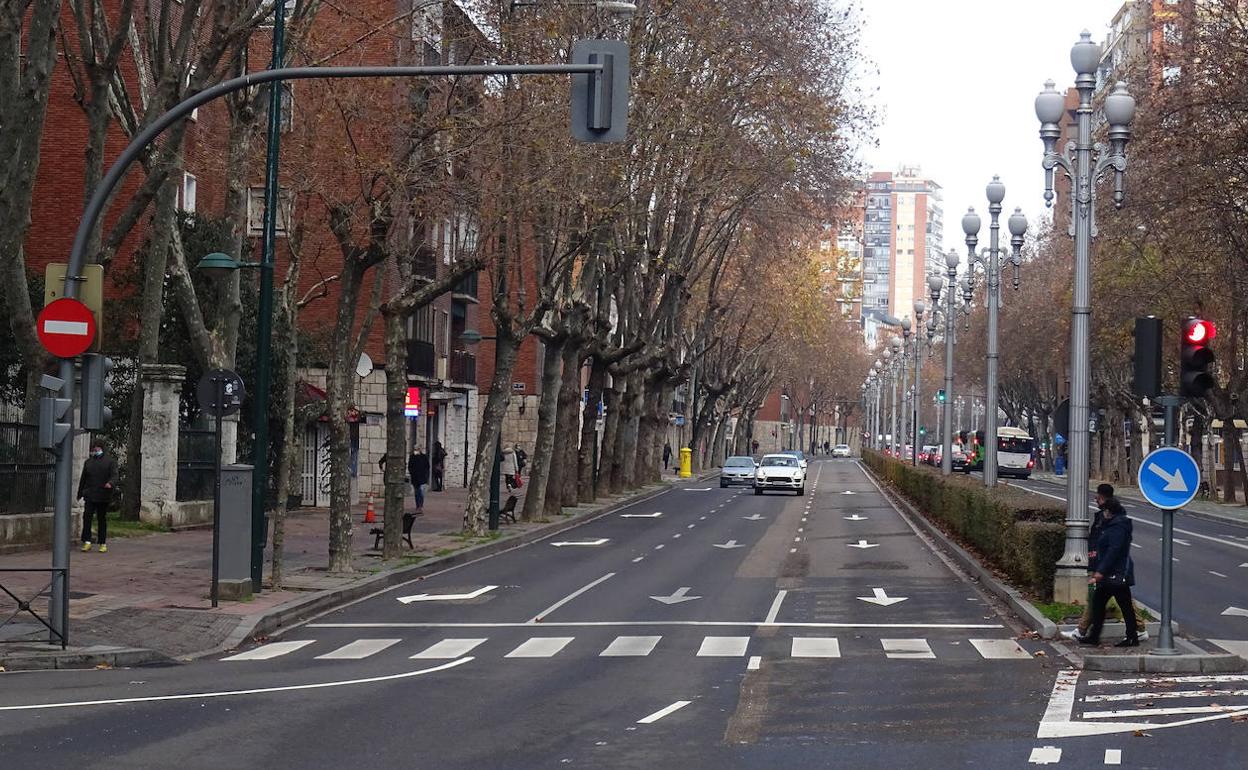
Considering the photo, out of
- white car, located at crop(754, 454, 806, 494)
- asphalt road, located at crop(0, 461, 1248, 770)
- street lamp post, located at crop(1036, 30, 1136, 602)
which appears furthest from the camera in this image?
white car, located at crop(754, 454, 806, 494)

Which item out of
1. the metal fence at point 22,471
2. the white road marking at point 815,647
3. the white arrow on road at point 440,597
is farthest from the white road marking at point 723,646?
the metal fence at point 22,471

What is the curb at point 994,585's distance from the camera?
18866 millimetres

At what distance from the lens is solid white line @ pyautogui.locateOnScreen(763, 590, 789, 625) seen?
2077cm

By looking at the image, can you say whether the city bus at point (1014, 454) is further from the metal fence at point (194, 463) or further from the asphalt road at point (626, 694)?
the asphalt road at point (626, 694)

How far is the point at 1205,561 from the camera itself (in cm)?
3262

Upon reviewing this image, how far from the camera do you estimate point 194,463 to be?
35.6 metres

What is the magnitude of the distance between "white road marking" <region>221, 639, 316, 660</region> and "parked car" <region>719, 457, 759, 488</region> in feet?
172

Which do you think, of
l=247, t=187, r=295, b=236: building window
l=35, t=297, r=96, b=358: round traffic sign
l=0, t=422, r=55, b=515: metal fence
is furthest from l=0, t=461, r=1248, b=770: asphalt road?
l=0, t=422, r=55, b=515: metal fence

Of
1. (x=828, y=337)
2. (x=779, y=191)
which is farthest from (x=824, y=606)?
(x=828, y=337)

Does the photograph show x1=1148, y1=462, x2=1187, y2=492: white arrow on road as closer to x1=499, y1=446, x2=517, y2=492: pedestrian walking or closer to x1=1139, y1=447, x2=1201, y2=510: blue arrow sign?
x1=1139, y1=447, x2=1201, y2=510: blue arrow sign

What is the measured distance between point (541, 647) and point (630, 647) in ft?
3.11

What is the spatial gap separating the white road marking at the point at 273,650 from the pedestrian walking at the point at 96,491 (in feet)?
32.6

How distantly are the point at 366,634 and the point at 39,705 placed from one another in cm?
660

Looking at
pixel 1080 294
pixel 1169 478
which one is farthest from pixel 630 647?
pixel 1080 294
